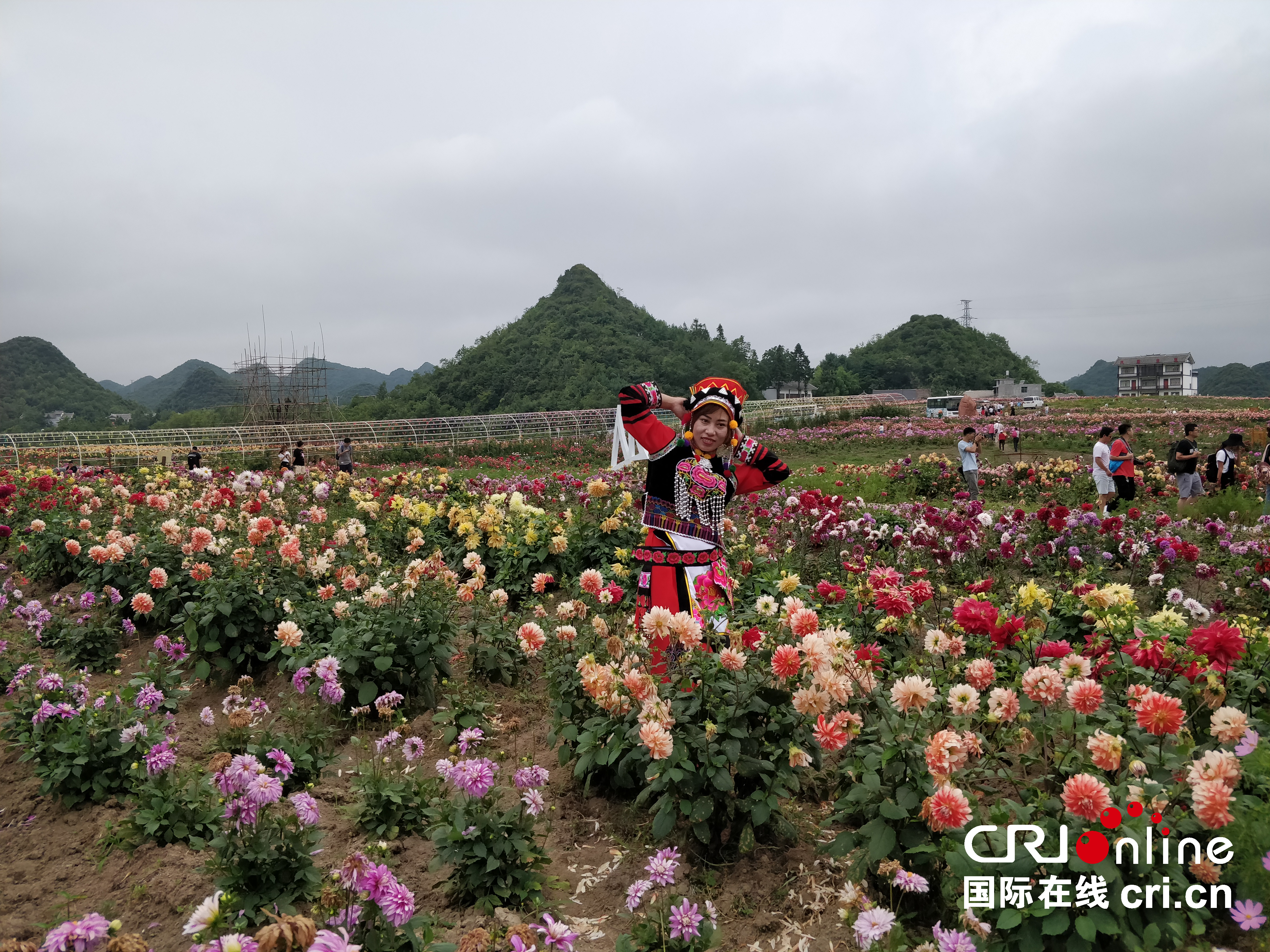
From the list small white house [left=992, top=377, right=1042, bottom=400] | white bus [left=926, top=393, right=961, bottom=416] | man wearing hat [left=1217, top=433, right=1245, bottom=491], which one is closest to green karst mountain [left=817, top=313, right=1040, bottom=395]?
small white house [left=992, top=377, right=1042, bottom=400]

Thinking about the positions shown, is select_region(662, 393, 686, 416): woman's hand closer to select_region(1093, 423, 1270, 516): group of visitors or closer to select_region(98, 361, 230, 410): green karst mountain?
select_region(1093, 423, 1270, 516): group of visitors

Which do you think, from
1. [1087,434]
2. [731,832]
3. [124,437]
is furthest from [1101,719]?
[124,437]

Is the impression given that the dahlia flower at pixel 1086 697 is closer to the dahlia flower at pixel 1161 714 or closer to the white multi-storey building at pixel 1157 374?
the dahlia flower at pixel 1161 714

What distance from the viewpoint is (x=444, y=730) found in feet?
11.2

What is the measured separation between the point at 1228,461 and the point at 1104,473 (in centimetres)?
235

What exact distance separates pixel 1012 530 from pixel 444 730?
14.1 ft

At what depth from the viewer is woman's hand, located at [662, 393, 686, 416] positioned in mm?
3467

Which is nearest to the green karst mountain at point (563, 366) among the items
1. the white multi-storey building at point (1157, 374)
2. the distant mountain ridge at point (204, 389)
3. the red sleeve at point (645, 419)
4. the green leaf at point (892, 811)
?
the distant mountain ridge at point (204, 389)

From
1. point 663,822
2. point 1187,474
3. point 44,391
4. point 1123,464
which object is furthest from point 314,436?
point 44,391

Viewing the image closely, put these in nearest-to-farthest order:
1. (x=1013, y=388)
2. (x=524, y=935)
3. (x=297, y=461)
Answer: (x=524, y=935)
(x=297, y=461)
(x=1013, y=388)

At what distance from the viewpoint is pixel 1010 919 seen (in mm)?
1573

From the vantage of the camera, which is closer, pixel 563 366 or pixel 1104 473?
pixel 1104 473

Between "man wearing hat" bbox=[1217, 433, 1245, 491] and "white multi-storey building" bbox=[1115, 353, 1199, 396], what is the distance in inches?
3174

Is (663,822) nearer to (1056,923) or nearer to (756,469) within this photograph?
(1056,923)
